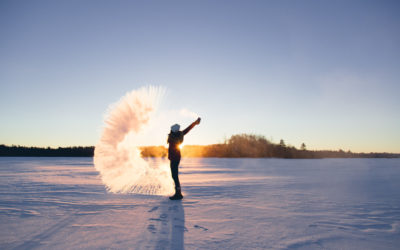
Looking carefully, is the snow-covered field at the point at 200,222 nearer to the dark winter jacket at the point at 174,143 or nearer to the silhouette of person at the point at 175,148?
the silhouette of person at the point at 175,148

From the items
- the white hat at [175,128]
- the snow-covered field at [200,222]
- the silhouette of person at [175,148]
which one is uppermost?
the white hat at [175,128]

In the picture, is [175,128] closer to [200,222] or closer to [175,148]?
[175,148]

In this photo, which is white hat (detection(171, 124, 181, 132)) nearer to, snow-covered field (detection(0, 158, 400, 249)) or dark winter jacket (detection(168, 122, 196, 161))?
dark winter jacket (detection(168, 122, 196, 161))

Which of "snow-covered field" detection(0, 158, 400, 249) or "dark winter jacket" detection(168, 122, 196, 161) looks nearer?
"snow-covered field" detection(0, 158, 400, 249)

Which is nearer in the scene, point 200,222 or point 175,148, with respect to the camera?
point 200,222

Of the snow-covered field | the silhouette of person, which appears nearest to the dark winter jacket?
the silhouette of person

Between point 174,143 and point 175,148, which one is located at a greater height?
point 174,143

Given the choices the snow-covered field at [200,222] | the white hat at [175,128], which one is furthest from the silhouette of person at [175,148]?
the snow-covered field at [200,222]

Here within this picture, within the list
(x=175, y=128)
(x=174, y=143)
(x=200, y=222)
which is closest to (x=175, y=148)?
(x=174, y=143)

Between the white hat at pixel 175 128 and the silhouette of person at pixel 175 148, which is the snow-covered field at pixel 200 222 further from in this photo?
A: the white hat at pixel 175 128

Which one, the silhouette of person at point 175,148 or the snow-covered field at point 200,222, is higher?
Result: the silhouette of person at point 175,148

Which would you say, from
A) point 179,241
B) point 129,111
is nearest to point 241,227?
point 179,241

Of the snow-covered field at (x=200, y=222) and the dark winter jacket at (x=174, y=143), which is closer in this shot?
the snow-covered field at (x=200, y=222)

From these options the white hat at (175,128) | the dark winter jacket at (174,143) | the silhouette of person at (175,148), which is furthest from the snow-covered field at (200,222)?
→ the white hat at (175,128)
